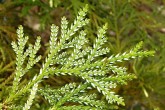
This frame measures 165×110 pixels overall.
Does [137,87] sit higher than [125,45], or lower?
lower

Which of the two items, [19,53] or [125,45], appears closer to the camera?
[19,53]

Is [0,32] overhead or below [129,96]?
overhead

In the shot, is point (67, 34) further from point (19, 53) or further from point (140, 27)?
point (140, 27)

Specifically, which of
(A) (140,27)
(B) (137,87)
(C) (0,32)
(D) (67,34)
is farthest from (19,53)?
(A) (140,27)

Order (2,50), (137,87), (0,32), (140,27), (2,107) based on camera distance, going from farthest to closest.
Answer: (140,27), (137,87), (0,32), (2,50), (2,107)

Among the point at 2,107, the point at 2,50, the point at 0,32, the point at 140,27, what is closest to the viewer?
the point at 2,107

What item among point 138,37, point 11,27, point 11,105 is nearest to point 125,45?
point 138,37

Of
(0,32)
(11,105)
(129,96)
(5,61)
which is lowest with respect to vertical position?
(129,96)

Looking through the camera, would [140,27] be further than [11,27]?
Yes

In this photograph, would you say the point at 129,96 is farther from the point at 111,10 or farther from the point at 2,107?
the point at 2,107
